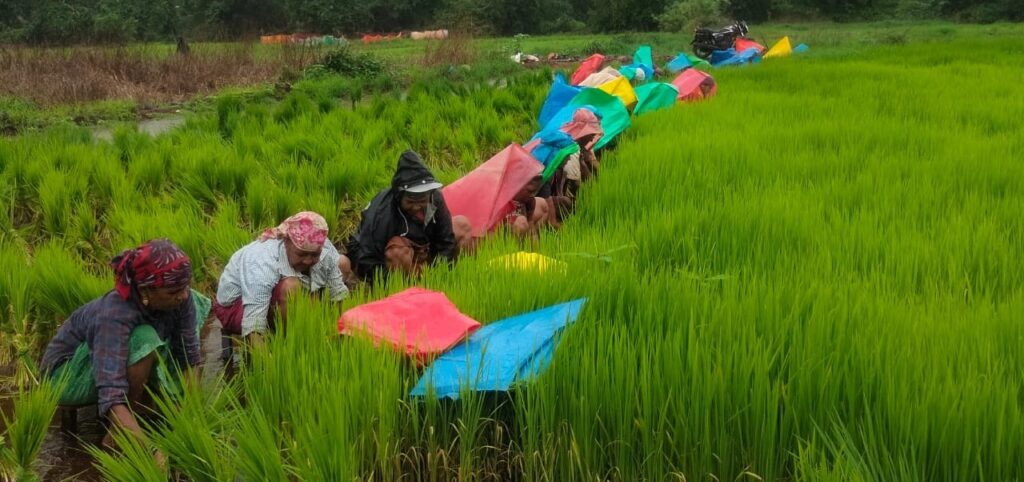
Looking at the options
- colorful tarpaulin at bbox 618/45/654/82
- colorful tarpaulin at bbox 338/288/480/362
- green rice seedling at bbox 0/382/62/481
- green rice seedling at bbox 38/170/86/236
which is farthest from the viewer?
colorful tarpaulin at bbox 618/45/654/82

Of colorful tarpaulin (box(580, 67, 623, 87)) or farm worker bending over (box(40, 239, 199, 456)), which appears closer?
farm worker bending over (box(40, 239, 199, 456))

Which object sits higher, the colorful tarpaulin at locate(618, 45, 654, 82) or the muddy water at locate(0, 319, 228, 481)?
the colorful tarpaulin at locate(618, 45, 654, 82)

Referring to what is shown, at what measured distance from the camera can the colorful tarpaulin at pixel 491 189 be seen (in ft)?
13.8

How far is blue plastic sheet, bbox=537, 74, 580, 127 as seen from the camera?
22.4 ft

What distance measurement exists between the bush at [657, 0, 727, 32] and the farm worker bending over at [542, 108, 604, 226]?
21748 mm

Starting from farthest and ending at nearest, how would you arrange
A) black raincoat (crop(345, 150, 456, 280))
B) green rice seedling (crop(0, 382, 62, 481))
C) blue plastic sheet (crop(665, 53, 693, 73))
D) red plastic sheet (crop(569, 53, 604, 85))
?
blue plastic sheet (crop(665, 53, 693, 73)), red plastic sheet (crop(569, 53, 604, 85)), black raincoat (crop(345, 150, 456, 280)), green rice seedling (crop(0, 382, 62, 481))

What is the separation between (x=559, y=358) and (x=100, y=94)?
10.2 meters

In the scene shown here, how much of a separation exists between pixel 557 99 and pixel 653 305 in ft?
16.0

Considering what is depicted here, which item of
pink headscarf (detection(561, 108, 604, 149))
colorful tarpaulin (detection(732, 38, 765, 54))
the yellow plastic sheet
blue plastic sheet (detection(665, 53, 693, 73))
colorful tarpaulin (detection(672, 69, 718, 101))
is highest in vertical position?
pink headscarf (detection(561, 108, 604, 149))

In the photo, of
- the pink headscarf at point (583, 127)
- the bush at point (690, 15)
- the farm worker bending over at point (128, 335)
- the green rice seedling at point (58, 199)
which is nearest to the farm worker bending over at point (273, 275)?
the farm worker bending over at point (128, 335)

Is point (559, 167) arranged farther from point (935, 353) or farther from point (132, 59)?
point (132, 59)

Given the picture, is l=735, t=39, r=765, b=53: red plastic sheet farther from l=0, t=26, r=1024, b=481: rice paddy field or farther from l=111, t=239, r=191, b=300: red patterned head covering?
l=111, t=239, r=191, b=300: red patterned head covering

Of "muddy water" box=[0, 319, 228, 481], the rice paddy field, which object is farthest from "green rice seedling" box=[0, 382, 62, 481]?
"muddy water" box=[0, 319, 228, 481]

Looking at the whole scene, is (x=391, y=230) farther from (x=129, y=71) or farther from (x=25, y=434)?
(x=129, y=71)
